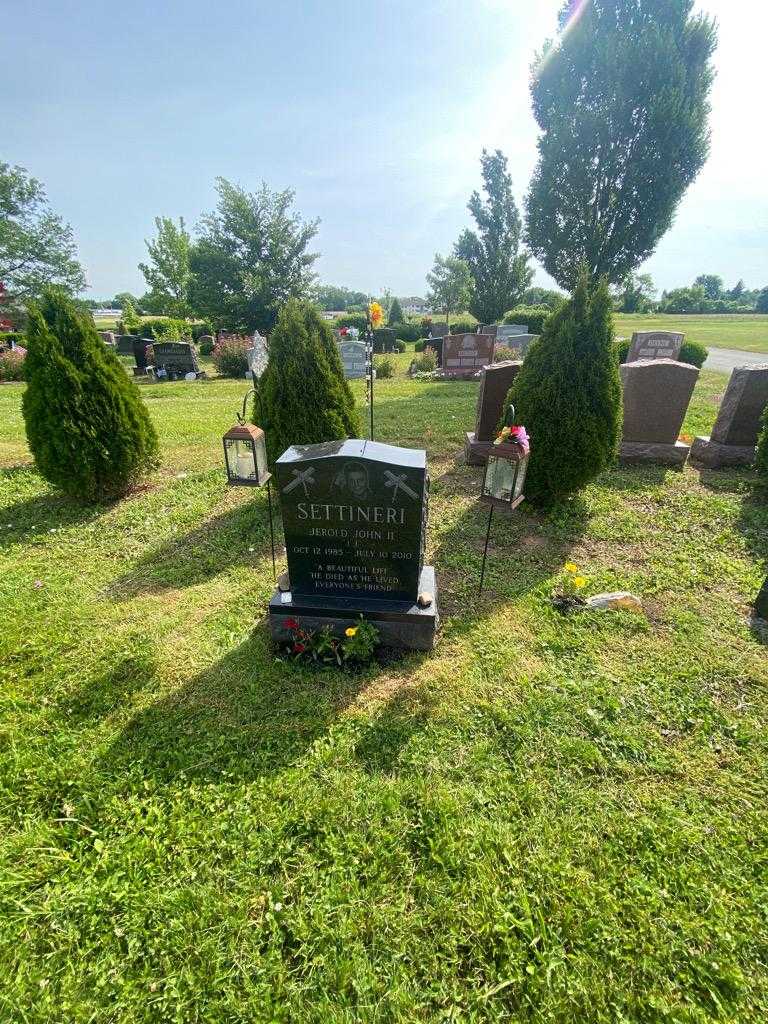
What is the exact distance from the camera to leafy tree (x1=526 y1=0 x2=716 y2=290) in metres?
15.4

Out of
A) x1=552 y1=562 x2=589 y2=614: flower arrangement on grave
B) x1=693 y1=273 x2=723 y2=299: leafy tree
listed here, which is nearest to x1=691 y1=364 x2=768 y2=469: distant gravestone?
x1=552 y1=562 x2=589 y2=614: flower arrangement on grave

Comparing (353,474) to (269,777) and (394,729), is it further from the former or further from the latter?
(269,777)

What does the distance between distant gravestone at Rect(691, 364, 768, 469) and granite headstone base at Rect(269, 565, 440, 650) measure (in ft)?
19.8

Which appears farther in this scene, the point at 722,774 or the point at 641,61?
the point at 641,61

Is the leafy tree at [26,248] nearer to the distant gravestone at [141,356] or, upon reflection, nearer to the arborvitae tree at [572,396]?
the distant gravestone at [141,356]

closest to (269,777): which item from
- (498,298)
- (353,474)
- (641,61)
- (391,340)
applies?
(353,474)

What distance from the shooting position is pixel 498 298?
30.7 metres

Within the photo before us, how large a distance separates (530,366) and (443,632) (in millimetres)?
3327

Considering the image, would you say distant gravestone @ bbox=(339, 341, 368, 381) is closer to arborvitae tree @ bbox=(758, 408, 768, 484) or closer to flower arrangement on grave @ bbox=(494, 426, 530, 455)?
arborvitae tree @ bbox=(758, 408, 768, 484)

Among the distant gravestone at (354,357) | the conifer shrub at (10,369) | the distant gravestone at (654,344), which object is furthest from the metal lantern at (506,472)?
the conifer shrub at (10,369)

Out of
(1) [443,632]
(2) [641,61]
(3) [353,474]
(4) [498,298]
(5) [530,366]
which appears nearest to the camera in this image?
(3) [353,474]

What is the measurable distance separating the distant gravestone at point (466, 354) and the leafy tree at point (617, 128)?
669 cm

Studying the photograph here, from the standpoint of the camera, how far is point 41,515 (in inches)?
222

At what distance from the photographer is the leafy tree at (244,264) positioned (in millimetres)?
26047
